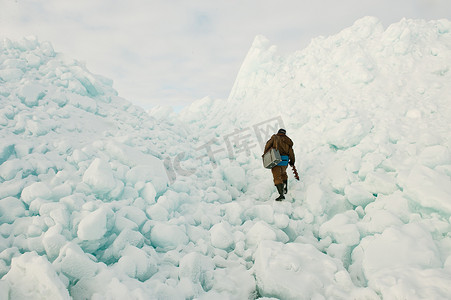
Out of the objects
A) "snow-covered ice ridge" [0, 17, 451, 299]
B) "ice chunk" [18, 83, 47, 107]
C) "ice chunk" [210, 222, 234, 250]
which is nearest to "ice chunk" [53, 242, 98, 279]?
"snow-covered ice ridge" [0, 17, 451, 299]

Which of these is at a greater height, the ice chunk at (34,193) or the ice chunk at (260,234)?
the ice chunk at (34,193)

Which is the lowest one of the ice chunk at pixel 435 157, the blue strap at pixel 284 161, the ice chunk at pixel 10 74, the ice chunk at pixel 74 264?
the ice chunk at pixel 435 157

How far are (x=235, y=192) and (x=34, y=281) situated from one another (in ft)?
11.5

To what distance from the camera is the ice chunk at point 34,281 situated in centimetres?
188

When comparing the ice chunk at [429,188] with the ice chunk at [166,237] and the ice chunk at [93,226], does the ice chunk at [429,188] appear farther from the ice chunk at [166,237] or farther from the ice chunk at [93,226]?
the ice chunk at [93,226]

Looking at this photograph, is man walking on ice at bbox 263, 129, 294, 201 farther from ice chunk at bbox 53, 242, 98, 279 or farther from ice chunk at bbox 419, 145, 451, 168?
ice chunk at bbox 53, 242, 98, 279

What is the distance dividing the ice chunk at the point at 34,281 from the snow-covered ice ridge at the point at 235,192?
Result: 0.01 meters

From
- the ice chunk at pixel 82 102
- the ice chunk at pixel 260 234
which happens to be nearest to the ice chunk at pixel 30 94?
the ice chunk at pixel 82 102

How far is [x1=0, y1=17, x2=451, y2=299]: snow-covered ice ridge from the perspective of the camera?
7.79 feet

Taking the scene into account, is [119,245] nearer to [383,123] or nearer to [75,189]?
[75,189]

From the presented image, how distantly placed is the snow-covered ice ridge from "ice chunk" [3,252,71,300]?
0.4 inches

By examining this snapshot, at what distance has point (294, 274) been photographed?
99.2 inches

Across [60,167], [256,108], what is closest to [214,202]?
[60,167]

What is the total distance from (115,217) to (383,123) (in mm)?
5085
